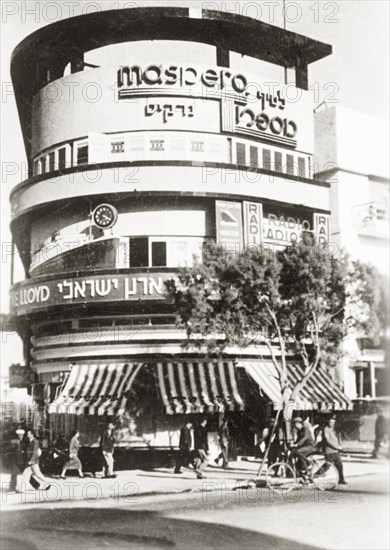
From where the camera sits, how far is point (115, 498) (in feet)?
57.2

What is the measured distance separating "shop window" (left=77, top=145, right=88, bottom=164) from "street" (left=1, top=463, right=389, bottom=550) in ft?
46.9

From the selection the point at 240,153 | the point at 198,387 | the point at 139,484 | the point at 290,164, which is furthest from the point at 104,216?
the point at 139,484

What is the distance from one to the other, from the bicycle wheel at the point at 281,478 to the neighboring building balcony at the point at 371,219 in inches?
474

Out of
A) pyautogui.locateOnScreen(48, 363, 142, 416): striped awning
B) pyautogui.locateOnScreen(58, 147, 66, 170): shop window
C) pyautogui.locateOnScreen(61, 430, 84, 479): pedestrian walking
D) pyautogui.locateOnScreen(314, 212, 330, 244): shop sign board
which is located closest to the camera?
pyautogui.locateOnScreen(61, 430, 84, 479): pedestrian walking

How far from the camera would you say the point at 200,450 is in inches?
855

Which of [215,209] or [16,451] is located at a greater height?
[215,209]

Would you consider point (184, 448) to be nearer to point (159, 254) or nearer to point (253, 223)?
point (159, 254)

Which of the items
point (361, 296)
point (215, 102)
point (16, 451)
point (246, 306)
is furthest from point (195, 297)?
point (215, 102)

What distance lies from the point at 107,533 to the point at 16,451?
703cm

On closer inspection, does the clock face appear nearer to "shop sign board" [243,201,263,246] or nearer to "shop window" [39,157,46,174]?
"shop window" [39,157,46,174]

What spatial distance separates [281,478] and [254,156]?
45.3ft

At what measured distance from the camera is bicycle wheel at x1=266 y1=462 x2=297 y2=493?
17.6 meters

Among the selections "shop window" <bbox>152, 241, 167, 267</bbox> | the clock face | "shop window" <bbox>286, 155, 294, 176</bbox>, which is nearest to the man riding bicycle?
"shop window" <bbox>152, 241, 167, 267</bbox>

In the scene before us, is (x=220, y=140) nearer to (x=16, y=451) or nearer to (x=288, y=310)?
(x=288, y=310)
